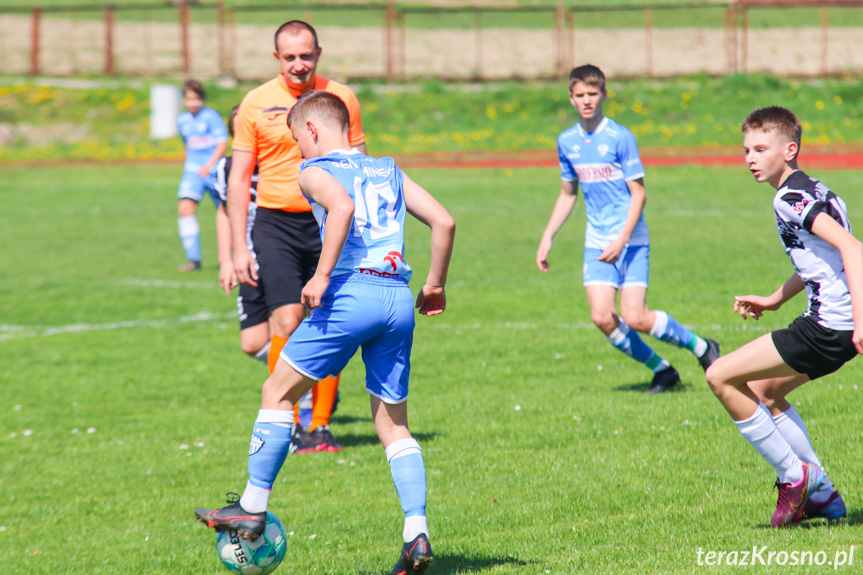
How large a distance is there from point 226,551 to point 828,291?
9.20 feet

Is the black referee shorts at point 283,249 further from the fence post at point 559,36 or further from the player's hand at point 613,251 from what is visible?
the fence post at point 559,36

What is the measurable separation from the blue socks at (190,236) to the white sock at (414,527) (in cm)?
1119

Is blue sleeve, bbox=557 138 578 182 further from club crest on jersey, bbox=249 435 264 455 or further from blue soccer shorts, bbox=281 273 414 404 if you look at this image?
club crest on jersey, bbox=249 435 264 455

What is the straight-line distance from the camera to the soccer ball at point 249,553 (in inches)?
167

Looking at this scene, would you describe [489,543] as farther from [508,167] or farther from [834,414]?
[508,167]

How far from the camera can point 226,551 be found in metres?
4.28

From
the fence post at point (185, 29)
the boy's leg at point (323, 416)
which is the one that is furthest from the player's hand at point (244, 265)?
the fence post at point (185, 29)

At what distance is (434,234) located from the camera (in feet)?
14.0

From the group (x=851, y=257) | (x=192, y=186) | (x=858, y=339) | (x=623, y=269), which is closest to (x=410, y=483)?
(x=858, y=339)

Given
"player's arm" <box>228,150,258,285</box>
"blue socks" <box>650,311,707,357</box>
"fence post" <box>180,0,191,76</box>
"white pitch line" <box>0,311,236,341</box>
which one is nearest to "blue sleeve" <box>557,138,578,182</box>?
"blue socks" <box>650,311,707,357</box>

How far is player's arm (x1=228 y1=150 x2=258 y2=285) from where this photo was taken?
6.26m

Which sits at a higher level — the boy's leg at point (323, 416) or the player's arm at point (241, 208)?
the player's arm at point (241, 208)

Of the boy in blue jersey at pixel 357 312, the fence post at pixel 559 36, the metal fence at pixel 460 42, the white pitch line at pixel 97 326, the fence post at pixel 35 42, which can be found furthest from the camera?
the fence post at pixel 35 42

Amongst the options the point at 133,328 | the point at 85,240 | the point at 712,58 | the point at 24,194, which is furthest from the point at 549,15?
the point at 133,328
